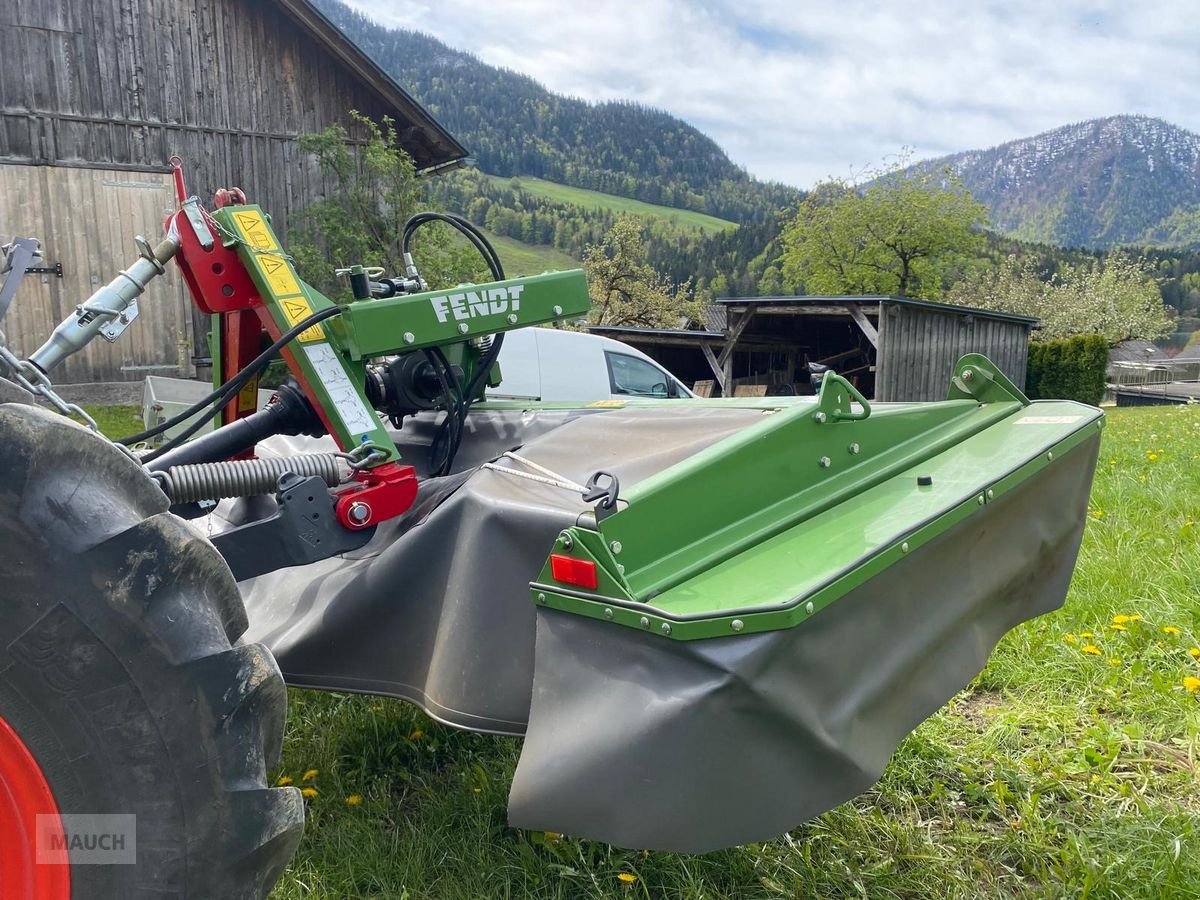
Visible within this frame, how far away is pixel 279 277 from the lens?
2.59 meters

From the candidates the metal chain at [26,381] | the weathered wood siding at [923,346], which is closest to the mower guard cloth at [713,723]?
the metal chain at [26,381]

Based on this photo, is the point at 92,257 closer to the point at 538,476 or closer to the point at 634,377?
the point at 634,377

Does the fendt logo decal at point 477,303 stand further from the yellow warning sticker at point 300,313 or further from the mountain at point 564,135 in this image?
the mountain at point 564,135

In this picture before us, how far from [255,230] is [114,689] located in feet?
5.41

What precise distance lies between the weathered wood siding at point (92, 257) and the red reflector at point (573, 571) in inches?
411

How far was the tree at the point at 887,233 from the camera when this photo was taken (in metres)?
39.4

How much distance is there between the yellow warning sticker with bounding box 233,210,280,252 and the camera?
2.62m

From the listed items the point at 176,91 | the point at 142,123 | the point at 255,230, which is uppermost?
the point at 176,91

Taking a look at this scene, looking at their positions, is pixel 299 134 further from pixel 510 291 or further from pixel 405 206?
pixel 510 291

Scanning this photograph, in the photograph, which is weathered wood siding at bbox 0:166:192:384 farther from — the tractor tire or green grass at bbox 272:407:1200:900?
the tractor tire

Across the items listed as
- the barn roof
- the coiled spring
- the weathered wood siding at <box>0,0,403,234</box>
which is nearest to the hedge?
the barn roof

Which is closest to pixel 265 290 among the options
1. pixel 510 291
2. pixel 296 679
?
pixel 510 291

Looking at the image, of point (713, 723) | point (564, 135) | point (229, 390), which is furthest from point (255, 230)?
point (564, 135)

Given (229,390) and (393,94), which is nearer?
(229,390)
